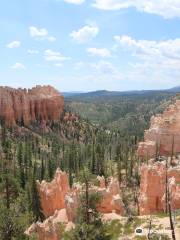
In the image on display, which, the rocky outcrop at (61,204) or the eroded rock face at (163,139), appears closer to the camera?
the rocky outcrop at (61,204)

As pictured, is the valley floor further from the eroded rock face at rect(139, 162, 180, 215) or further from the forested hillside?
the eroded rock face at rect(139, 162, 180, 215)

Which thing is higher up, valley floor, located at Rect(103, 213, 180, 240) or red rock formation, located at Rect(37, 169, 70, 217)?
valley floor, located at Rect(103, 213, 180, 240)

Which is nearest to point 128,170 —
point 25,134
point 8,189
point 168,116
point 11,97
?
point 168,116

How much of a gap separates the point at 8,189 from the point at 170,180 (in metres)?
25.0

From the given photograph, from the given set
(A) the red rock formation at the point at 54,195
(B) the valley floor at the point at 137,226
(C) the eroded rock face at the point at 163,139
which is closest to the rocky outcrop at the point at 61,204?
(A) the red rock formation at the point at 54,195

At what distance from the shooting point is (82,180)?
156ft

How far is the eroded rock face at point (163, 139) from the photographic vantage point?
376 ft

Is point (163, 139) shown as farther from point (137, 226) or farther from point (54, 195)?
point (137, 226)

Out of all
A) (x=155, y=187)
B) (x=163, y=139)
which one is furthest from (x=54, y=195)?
(x=163, y=139)

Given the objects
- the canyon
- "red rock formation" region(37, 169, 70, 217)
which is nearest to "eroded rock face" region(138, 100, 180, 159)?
the canyon

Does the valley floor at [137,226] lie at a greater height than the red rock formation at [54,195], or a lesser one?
greater

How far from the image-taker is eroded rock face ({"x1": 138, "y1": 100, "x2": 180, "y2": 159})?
114625 millimetres

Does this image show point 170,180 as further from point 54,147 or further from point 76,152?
point 54,147

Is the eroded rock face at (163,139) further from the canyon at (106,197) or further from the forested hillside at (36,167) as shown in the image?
the canyon at (106,197)
